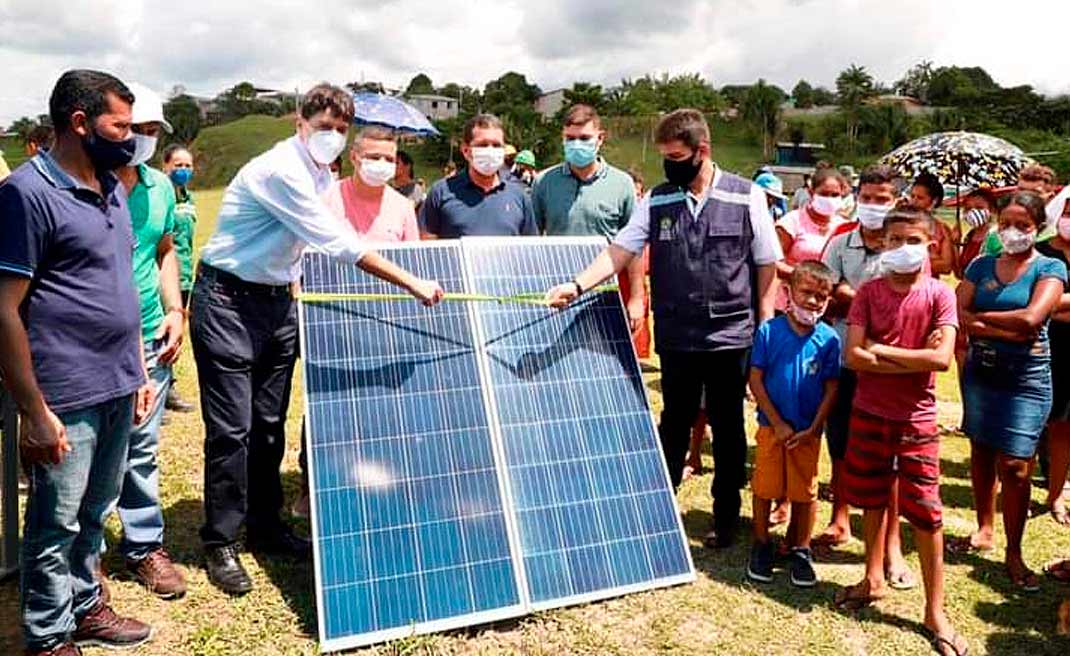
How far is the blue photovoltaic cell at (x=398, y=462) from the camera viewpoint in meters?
3.66

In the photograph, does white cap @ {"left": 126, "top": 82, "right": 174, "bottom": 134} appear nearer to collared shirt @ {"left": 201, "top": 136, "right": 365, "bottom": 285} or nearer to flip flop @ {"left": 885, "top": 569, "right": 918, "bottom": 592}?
collared shirt @ {"left": 201, "top": 136, "right": 365, "bottom": 285}

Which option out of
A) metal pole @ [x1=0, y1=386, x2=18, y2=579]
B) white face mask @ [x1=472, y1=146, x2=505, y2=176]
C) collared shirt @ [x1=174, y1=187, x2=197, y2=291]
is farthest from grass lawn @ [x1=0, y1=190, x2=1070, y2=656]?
collared shirt @ [x1=174, y1=187, x2=197, y2=291]

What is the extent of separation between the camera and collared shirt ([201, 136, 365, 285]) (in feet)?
12.6

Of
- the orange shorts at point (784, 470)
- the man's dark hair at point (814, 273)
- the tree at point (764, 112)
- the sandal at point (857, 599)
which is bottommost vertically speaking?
the sandal at point (857, 599)

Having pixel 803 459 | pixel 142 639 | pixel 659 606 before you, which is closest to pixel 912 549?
pixel 803 459

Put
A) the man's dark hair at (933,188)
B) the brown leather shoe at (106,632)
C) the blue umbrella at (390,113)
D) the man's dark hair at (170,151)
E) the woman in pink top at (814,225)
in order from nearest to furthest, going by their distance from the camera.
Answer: the brown leather shoe at (106,632), the woman in pink top at (814,225), the man's dark hair at (933,188), the man's dark hair at (170,151), the blue umbrella at (390,113)

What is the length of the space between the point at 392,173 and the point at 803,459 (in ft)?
9.20

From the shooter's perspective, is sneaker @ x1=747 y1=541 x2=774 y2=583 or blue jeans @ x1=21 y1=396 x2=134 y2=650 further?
sneaker @ x1=747 y1=541 x2=774 y2=583

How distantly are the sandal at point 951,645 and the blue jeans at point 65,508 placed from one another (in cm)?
374

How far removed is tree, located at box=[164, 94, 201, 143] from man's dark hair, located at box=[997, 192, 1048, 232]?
71.4m

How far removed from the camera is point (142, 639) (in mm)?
3641

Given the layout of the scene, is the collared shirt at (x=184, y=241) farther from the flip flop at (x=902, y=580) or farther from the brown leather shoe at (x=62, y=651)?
the flip flop at (x=902, y=580)

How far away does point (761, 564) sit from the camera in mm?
4449

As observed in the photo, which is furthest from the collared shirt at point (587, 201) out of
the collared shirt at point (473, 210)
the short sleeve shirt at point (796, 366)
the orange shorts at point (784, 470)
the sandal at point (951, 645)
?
the sandal at point (951, 645)
